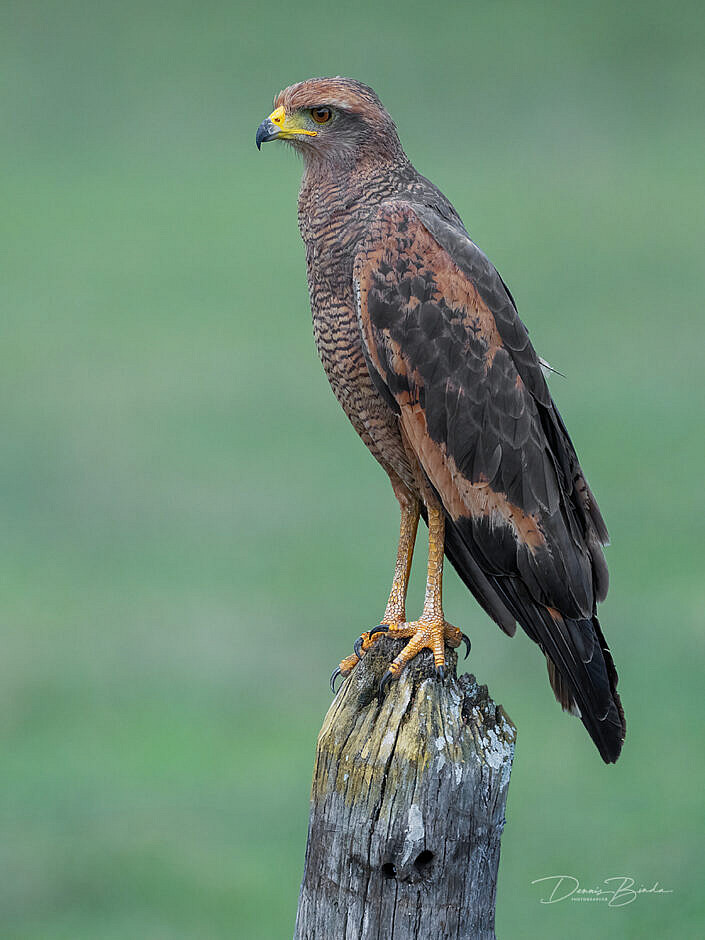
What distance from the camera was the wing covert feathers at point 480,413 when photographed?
4.66 metres

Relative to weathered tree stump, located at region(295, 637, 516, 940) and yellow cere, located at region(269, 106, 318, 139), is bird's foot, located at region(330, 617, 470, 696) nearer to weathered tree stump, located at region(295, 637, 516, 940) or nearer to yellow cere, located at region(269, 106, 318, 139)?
weathered tree stump, located at region(295, 637, 516, 940)

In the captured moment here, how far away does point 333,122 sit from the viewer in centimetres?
489

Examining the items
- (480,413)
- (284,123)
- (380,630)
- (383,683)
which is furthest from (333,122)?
(383,683)

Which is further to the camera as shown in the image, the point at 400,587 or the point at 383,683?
the point at 400,587

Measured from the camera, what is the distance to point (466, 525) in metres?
4.76

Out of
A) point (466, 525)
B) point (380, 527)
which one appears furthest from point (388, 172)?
point (380, 527)

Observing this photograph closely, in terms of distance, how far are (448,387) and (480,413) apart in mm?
149

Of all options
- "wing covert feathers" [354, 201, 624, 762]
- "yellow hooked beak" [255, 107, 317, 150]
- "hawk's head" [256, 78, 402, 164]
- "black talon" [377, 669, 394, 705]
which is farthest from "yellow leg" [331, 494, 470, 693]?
"yellow hooked beak" [255, 107, 317, 150]

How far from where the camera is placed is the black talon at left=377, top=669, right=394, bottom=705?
4195 mm

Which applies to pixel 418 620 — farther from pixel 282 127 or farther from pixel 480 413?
pixel 282 127

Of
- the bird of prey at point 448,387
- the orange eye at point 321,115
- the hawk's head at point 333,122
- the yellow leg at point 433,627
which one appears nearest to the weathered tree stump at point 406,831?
the yellow leg at point 433,627

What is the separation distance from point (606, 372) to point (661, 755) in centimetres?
855

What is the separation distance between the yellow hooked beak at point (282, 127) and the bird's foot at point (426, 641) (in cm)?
187

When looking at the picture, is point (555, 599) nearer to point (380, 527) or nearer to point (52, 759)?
point (52, 759)
